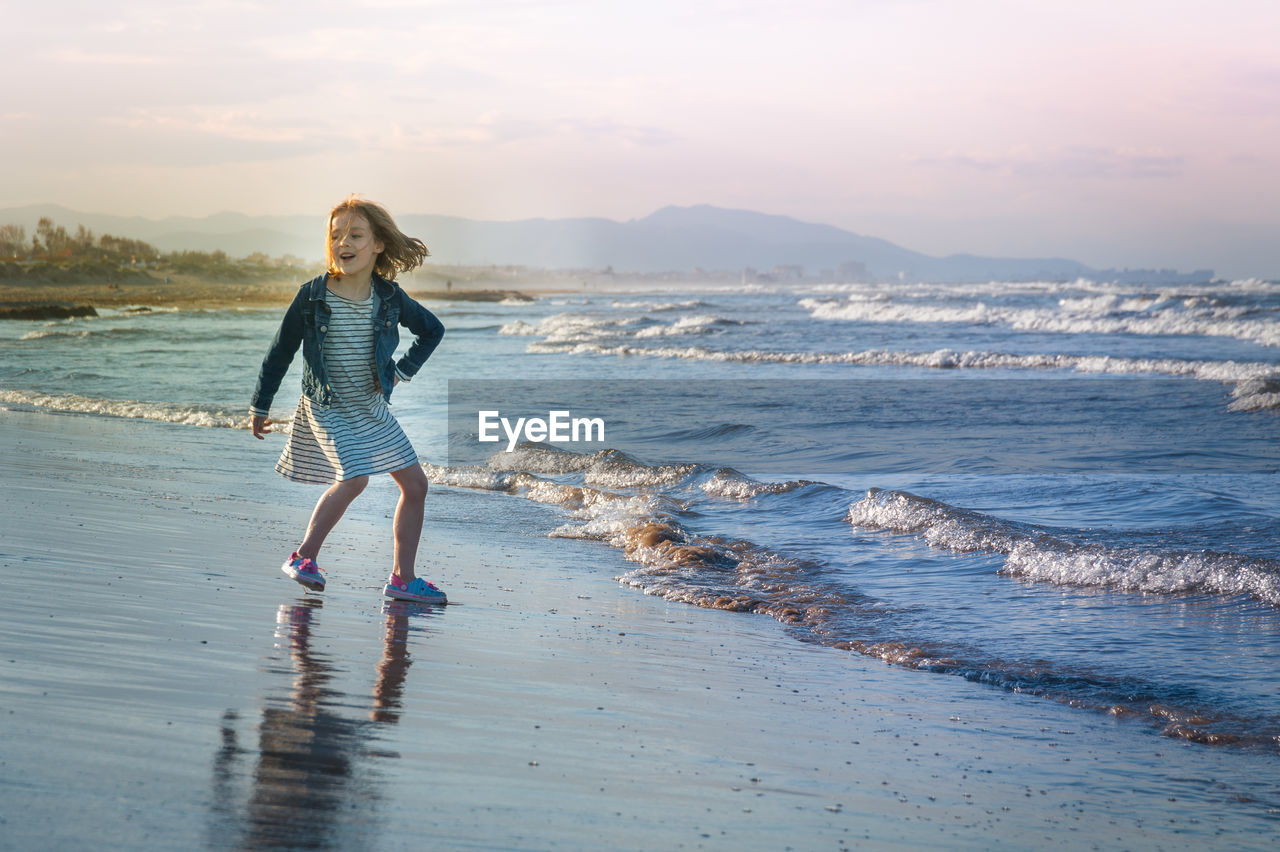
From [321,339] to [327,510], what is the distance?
0.78 meters

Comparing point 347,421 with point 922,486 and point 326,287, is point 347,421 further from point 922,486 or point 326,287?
point 922,486

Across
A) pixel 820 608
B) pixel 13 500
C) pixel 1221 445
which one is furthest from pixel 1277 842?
pixel 1221 445

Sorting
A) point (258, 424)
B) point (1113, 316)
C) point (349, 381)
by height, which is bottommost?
point (258, 424)

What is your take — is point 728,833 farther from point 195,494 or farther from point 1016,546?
point 195,494

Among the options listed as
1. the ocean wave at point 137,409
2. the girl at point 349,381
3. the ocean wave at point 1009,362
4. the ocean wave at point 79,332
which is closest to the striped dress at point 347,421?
the girl at point 349,381

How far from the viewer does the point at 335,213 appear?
4.68 meters

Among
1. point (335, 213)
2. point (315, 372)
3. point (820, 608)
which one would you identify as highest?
point (335, 213)

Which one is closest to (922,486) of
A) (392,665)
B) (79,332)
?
(392,665)

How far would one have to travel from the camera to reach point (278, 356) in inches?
183

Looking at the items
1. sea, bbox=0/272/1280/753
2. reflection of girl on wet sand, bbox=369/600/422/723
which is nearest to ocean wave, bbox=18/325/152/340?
sea, bbox=0/272/1280/753

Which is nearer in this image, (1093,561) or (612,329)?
(1093,561)

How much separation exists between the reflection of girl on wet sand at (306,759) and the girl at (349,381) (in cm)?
113

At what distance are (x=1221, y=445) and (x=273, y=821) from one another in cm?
1261

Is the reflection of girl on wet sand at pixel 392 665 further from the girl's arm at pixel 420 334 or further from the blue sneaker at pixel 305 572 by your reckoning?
the girl's arm at pixel 420 334
